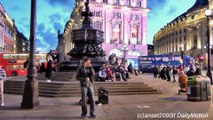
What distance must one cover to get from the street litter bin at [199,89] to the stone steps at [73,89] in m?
4.36

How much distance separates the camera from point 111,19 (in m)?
91.9

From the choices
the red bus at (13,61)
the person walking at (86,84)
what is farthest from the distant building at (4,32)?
the person walking at (86,84)

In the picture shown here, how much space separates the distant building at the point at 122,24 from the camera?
90.1 metres

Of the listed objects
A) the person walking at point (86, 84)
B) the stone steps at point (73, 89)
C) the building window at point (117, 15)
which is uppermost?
the building window at point (117, 15)

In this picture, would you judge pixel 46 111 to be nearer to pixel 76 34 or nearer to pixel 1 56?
pixel 76 34

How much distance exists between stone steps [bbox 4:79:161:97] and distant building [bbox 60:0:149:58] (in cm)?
6877

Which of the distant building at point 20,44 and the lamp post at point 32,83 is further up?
the distant building at point 20,44

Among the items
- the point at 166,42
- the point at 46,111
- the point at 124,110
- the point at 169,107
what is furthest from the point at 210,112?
the point at 166,42

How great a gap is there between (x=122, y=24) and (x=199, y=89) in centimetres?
7750

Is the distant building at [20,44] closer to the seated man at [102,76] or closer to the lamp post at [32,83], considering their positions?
the seated man at [102,76]

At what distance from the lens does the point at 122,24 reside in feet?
303

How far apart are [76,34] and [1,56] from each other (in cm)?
2695

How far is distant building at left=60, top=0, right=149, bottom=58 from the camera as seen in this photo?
90.1 metres

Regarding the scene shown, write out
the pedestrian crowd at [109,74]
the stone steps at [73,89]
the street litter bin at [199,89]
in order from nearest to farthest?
1. the street litter bin at [199,89]
2. the stone steps at [73,89]
3. the pedestrian crowd at [109,74]
